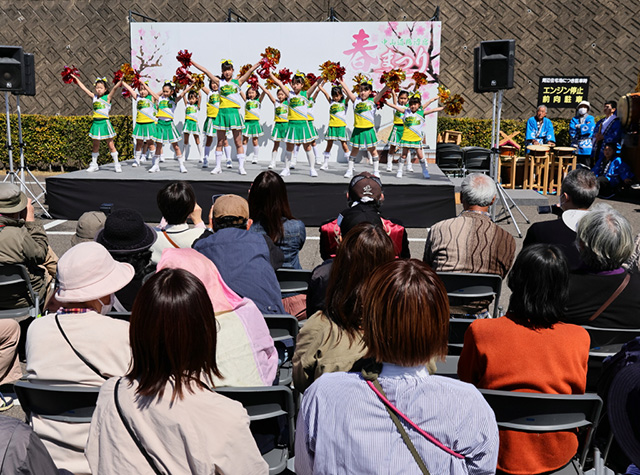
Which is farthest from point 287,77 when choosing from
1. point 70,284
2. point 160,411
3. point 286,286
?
point 160,411

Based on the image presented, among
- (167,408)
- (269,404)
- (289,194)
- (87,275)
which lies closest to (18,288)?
(87,275)

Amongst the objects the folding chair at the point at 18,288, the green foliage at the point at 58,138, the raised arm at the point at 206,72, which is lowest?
the folding chair at the point at 18,288

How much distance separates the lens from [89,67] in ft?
48.5

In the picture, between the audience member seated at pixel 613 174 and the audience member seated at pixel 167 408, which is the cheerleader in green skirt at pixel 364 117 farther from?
the audience member seated at pixel 167 408

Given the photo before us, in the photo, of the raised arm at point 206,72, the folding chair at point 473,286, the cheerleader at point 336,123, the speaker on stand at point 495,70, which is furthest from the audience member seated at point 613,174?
the folding chair at point 473,286

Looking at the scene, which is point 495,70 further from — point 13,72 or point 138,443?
point 138,443

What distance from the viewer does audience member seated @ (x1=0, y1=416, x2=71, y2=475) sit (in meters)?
1.15

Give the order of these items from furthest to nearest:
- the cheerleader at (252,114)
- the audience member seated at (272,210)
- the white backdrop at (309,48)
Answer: the white backdrop at (309,48), the cheerleader at (252,114), the audience member seated at (272,210)

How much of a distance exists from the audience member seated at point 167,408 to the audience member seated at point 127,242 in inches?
55.5

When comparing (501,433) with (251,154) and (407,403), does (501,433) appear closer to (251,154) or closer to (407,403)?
(407,403)

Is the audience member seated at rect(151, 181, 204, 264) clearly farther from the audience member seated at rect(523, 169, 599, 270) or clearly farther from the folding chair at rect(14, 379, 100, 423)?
the audience member seated at rect(523, 169, 599, 270)

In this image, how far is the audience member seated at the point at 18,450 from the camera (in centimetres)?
115

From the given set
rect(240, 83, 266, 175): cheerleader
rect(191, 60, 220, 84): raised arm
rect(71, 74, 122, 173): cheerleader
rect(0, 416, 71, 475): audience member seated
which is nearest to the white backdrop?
rect(240, 83, 266, 175): cheerleader

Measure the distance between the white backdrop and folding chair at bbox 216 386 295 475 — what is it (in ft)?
31.9
